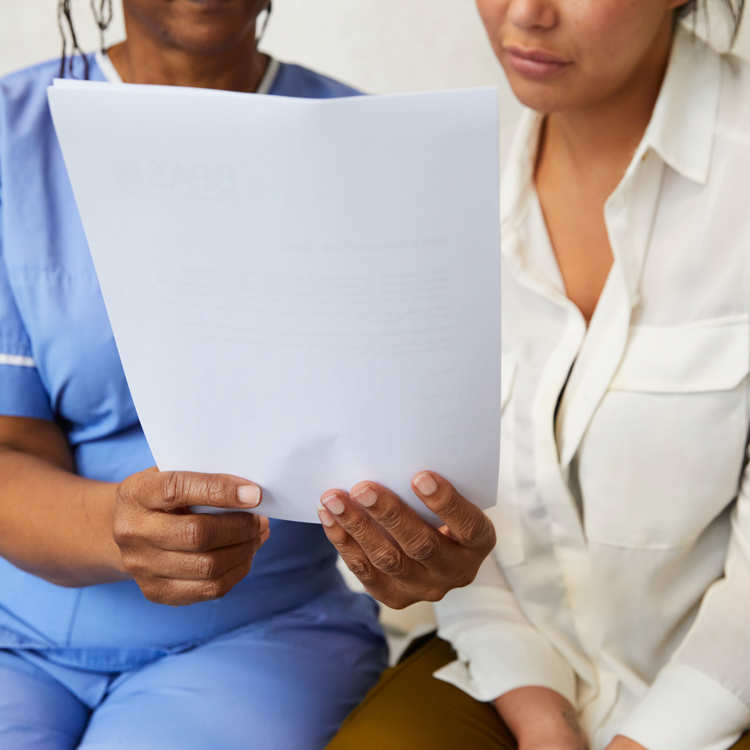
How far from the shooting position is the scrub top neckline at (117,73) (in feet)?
3.46

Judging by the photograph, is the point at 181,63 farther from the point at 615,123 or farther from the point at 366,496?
the point at 366,496

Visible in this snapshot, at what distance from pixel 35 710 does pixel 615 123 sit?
0.81 m

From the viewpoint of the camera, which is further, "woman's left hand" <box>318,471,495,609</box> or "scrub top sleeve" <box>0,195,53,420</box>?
"scrub top sleeve" <box>0,195,53,420</box>

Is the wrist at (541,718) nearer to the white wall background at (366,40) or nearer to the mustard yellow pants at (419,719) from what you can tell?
the mustard yellow pants at (419,719)

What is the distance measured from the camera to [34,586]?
3.21ft

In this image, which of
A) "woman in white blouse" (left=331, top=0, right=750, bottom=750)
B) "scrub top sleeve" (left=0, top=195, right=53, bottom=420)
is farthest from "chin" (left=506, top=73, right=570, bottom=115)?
"scrub top sleeve" (left=0, top=195, right=53, bottom=420)

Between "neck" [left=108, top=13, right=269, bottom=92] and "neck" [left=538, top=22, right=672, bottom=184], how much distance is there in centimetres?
36

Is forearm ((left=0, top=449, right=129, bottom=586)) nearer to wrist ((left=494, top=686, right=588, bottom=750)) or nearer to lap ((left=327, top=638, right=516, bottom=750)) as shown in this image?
lap ((left=327, top=638, right=516, bottom=750))

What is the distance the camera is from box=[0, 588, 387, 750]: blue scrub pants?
883 mm

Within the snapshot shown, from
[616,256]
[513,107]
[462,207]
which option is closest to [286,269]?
[462,207]

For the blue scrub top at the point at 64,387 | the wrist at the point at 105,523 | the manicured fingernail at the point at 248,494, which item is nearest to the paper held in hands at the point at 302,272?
the manicured fingernail at the point at 248,494

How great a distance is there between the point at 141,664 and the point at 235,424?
443 millimetres

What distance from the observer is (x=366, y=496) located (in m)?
0.67

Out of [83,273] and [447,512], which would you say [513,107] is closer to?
[83,273]
